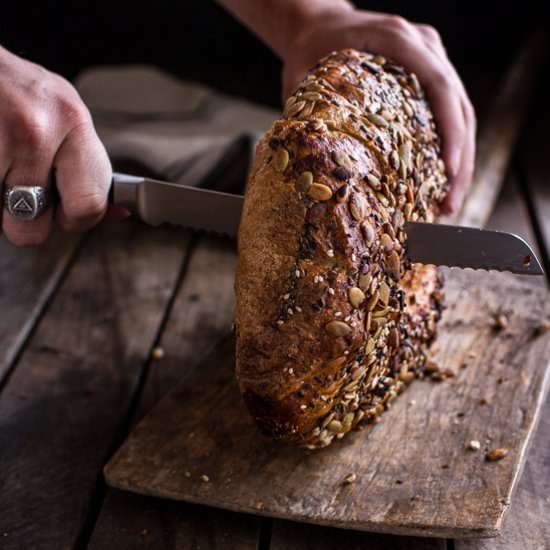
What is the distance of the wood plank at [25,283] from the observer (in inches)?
69.8

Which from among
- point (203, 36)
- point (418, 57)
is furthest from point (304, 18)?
point (203, 36)

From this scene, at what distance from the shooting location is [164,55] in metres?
3.45

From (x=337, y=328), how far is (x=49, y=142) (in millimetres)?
588

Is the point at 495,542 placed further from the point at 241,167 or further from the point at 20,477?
the point at 241,167

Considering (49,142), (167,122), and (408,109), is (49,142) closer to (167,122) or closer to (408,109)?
(408,109)

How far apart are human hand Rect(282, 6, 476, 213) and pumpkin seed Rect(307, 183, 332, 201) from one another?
0.46 metres

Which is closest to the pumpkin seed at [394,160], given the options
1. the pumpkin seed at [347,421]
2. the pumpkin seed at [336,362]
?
the pumpkin seed at [336,362]

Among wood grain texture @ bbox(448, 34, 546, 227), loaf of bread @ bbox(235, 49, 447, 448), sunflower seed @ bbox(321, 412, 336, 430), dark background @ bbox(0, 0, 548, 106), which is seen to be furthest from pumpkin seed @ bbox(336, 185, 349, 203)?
dark background @ bbox(0, 0, 548, 106)

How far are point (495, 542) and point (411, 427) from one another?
261 mm

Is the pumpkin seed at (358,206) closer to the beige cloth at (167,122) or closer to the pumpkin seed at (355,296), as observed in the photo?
the pumpkin seed at (355,296)

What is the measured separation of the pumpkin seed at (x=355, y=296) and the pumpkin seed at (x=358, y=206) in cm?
11

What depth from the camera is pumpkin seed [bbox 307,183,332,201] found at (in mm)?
1150

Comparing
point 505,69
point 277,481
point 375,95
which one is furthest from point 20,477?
point 505,69

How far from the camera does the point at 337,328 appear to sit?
1169 millimetres
